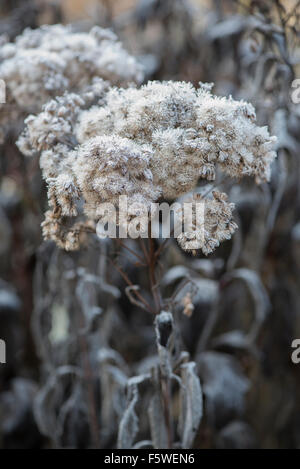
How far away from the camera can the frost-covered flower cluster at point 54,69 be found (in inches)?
36.2

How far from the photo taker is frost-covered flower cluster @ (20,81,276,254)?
62 cm

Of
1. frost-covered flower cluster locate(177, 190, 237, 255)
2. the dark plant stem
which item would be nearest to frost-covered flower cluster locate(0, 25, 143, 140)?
frost-covered flower cluster locate(177, 190, 237, 255)

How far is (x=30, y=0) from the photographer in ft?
5.65

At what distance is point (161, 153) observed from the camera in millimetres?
639

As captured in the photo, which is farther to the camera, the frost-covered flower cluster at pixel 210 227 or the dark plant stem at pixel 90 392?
the dark plant stem at pixel 90 392

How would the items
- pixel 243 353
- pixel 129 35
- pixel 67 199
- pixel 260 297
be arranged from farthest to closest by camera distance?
pixel 129 35, pixel 243 353, pixel 260 297, pixel 67 199

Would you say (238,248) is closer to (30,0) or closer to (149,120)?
(149,120)

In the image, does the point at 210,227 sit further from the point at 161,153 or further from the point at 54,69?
the point at 54,69

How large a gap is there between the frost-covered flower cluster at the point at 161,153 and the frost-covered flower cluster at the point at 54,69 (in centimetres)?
25

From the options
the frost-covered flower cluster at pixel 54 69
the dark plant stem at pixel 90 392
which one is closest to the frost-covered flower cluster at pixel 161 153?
the frost-covered flower cluster at pixel 54 69

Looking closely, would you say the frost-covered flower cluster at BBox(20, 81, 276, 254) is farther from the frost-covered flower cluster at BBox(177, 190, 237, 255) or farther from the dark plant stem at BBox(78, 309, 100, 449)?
the dark plant stem at BBox(78, 309, 100, 449)

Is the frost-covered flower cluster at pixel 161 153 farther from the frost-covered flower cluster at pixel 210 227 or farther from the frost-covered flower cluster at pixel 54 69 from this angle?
the frost-covered flower cluster at pixel 54 69

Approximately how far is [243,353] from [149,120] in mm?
962
